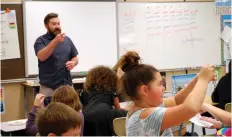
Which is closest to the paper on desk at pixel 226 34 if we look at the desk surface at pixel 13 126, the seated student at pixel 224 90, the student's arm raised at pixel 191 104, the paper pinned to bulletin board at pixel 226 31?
the paper pinned to bulletin board at pixel 226 31

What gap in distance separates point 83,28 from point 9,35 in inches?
43.4

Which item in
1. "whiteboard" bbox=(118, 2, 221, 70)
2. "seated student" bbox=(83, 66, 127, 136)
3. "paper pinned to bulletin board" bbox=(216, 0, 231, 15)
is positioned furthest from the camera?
"paper pinned to bulletin board" bbox=(216, 0, 231, 15)

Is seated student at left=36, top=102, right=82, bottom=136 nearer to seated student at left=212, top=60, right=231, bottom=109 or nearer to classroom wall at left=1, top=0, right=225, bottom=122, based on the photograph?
seated student at left=212, top=60, right=231, bottom=109

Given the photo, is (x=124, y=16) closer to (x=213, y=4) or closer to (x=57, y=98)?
(x=213, y=4)

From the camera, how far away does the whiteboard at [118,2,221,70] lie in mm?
5844

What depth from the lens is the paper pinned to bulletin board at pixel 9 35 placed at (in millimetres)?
4938

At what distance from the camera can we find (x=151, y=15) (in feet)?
19.7

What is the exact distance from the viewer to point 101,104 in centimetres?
277

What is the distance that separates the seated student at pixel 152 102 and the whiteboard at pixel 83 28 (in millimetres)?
3461

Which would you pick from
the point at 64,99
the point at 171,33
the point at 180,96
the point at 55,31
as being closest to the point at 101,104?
the point at 64,99

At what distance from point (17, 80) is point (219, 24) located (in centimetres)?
376

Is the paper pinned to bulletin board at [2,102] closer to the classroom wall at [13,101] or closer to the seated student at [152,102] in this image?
the classroom wall at [13,101]

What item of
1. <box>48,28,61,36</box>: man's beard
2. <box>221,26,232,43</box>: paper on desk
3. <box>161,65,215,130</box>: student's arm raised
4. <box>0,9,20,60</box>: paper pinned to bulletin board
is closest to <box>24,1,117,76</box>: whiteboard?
<box>0,9,20,60</box>: paper pinned to bulletin board

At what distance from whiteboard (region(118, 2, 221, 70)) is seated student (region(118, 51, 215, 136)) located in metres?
4.04
